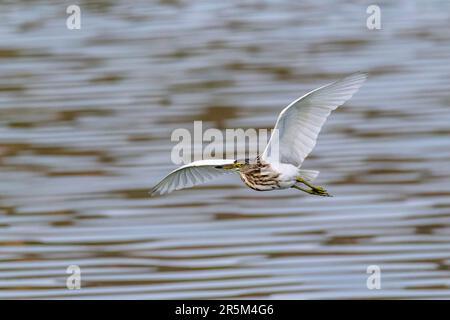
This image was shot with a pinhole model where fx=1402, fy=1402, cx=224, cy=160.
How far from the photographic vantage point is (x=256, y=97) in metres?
15.2

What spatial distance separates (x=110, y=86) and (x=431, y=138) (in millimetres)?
4463

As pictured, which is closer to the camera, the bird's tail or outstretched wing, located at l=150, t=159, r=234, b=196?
the bird's tail

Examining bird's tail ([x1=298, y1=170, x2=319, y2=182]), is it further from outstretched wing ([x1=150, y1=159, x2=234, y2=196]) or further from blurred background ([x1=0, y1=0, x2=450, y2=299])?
blurred background ([x1=0, y1=0, x2=450, y2=299])

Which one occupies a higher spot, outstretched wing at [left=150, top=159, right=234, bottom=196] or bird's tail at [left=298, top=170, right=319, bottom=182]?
bird's tail at [left=298, top=170, right=319, bottom=182]

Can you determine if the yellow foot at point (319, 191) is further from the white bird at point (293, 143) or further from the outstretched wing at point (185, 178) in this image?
the outstretched wing at point (185, 178)

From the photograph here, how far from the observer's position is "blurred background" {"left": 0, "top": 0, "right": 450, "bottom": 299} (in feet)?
34.4

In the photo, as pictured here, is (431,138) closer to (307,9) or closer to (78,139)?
(78,139)

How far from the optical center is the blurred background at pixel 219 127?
10500 millimetres

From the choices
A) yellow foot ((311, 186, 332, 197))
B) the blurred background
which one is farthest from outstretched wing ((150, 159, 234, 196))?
the blurred background

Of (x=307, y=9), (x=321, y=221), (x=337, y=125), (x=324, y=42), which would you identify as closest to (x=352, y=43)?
(x=324, y=42)

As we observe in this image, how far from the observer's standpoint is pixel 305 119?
8.96 m

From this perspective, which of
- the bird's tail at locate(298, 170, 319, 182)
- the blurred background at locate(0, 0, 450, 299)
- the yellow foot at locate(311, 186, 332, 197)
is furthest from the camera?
the blurred background at locate(0, 0, 450, 299)

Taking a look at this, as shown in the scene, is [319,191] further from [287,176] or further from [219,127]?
[219,127]

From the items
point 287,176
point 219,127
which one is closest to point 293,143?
point 287,176
